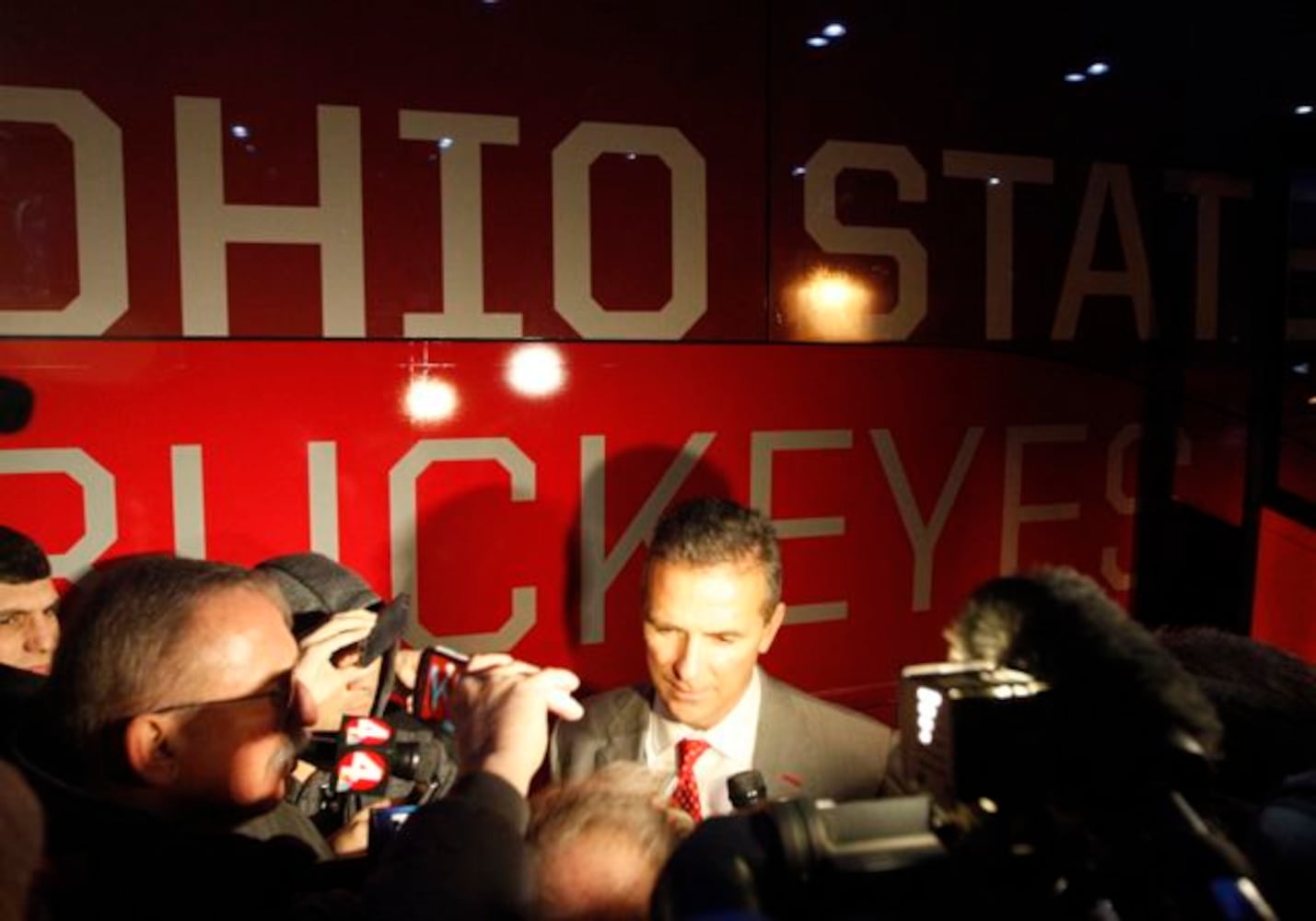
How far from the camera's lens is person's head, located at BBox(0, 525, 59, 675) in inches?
68.7

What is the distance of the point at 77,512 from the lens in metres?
1.78

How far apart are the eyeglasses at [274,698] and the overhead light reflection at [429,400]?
778 millimetres

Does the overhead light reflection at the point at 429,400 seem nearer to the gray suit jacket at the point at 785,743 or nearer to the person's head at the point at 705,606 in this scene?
the person's head at the point at 705,606

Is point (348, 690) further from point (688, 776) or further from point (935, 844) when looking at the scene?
point (935, 844)

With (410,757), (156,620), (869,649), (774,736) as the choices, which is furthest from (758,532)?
(156,620)

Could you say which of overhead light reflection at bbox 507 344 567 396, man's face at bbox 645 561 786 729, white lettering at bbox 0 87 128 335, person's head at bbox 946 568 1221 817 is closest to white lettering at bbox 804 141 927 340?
overhead light reflection at bbox 507 344 567 396

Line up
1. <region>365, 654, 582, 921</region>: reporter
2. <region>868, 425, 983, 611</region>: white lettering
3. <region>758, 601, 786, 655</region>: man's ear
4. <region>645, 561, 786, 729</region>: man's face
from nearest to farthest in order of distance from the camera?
<region>365, 654, 582, 921</region>: reporter, <region>645, 561, 786, 729</region>: man's face, <region>758, 601, 786, 655</region>: man's ear, <region>868, 425, 983, 611</region>: white lettering

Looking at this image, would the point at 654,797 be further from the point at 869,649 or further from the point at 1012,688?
the point at 869,649

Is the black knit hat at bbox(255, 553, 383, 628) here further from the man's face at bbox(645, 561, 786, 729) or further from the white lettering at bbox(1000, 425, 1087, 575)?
the white lettering at bbox(1000, 425, 1087, 575)

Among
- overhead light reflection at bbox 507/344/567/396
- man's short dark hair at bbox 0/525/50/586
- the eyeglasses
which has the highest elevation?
overhead light reflection at bbox 507/344/567/396

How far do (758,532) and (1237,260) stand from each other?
1.61 metres

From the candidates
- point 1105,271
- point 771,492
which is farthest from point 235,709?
point 1105,271

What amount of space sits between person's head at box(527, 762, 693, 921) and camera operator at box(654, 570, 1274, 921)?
Result: 40 centimetres

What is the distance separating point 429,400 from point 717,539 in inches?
23.5
